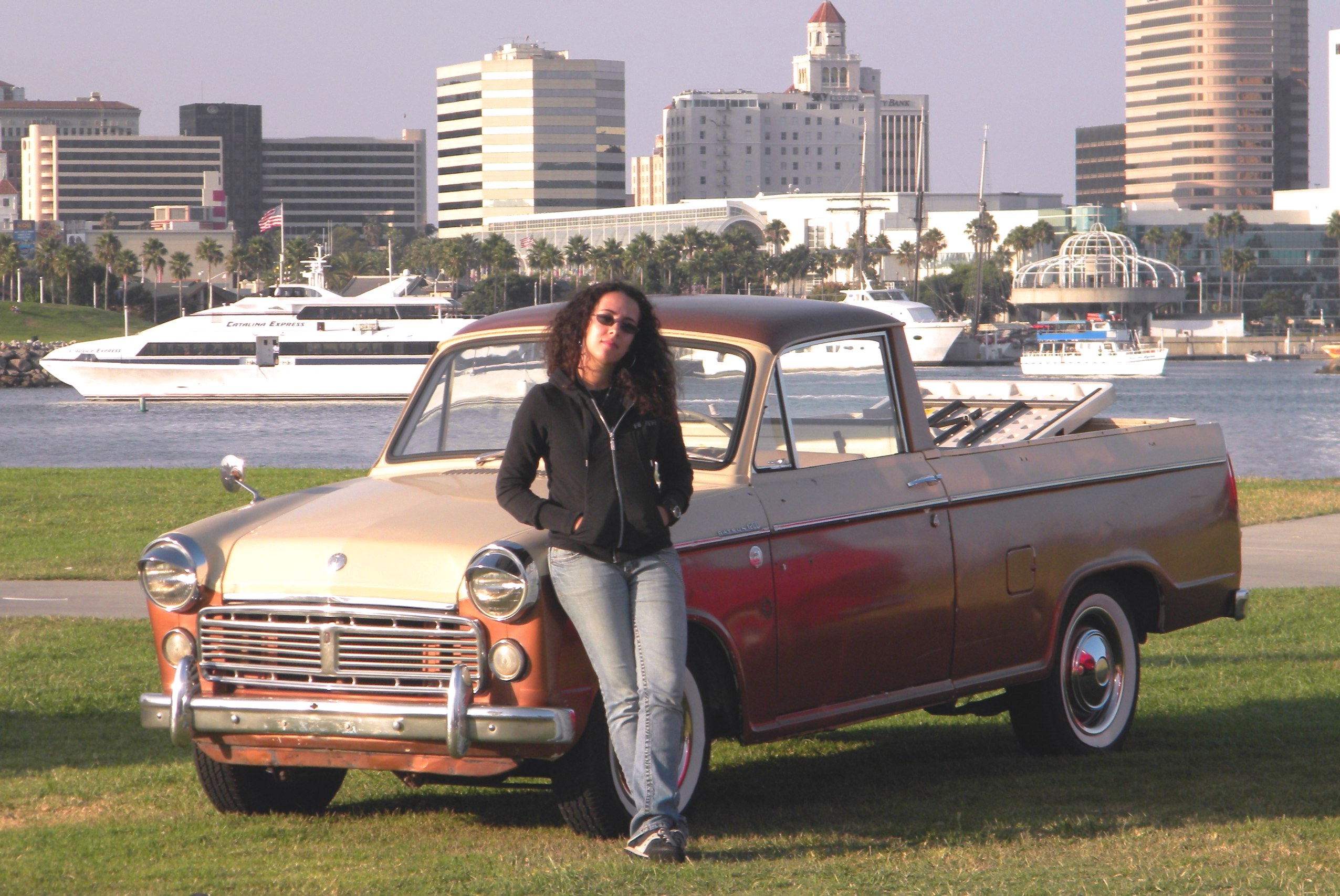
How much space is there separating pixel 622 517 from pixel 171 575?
1680 mm

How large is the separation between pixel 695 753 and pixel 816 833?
0.54 metres

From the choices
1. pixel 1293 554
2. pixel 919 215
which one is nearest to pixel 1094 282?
pixel 919 215

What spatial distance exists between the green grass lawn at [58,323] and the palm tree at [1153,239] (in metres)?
109

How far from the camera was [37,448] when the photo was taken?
50.4 meters

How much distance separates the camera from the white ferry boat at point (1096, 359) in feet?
362

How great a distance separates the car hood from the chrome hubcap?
9.17 ft

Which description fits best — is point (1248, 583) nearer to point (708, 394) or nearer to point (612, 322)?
point (708, 394)

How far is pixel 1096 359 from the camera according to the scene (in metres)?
Answer: 111

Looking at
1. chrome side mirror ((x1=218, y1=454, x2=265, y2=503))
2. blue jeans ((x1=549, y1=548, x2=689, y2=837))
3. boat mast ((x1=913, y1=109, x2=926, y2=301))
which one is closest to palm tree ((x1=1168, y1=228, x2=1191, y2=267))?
boat mast ((x1=913, y1=109, x2=926, y2=301))

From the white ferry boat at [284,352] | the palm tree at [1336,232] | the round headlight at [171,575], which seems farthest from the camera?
the palm tree at [1336,232]

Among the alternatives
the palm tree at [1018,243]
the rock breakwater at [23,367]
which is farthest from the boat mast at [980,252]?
the rock breakwater at [23,367]

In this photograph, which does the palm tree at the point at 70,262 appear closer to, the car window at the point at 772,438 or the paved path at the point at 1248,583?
the paved path at the point at 1248,583

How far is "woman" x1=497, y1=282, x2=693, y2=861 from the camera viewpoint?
515cm

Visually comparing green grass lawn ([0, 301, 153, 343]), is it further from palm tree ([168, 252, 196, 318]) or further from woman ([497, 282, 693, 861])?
woman ([497, 282, 693, 861])
